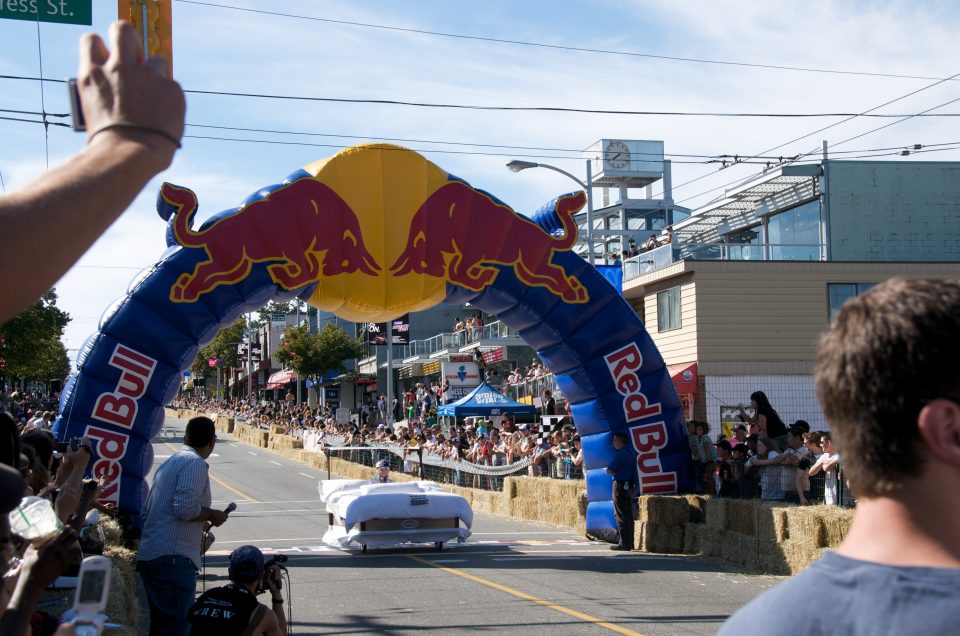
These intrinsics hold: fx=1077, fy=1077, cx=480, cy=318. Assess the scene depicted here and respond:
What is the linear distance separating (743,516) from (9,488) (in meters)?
12.5

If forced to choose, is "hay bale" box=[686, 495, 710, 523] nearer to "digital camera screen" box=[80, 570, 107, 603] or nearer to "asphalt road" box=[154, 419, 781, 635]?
"asphalt road" box=[154, 419, 781, 635]

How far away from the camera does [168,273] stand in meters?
14.5

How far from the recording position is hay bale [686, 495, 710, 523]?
15297mm

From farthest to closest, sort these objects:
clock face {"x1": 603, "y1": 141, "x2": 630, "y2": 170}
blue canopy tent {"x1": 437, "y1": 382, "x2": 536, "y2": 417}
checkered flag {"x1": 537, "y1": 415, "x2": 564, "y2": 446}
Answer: clock face {"x1": 603, "y1": 141, "x2": 630, "y2": 170}
blue canopy tent {"x1": 437, "y1": 382, "x2": 536, "y2": 417}
checkered flag {"x1": 537, "y1": 415, "x2": 564, "y2": 446}

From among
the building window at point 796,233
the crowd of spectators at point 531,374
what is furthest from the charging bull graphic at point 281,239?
the crowd of spectators at point 531,374

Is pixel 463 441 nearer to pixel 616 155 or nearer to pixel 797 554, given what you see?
pixel 797 554

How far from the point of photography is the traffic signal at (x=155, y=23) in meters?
8.49

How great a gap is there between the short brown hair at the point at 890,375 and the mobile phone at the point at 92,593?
1.94m

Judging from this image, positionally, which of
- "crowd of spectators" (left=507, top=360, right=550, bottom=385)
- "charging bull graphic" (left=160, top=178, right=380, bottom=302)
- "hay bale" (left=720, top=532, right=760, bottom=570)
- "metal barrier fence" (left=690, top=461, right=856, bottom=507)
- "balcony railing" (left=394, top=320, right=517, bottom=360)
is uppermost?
"balcony railing" (left=394, top=320, right=517, bottom=360)

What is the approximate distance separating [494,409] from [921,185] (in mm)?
15483

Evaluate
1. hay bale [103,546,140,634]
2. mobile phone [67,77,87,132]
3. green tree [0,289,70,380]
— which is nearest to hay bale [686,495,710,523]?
hay bale [103,546,140,634]

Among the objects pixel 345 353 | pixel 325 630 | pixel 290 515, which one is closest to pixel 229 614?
pixel 325 630

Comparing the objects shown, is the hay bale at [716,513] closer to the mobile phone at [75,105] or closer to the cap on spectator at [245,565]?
the cap on spectator at [245,565]

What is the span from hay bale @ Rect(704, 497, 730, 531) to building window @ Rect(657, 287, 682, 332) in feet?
50.0
